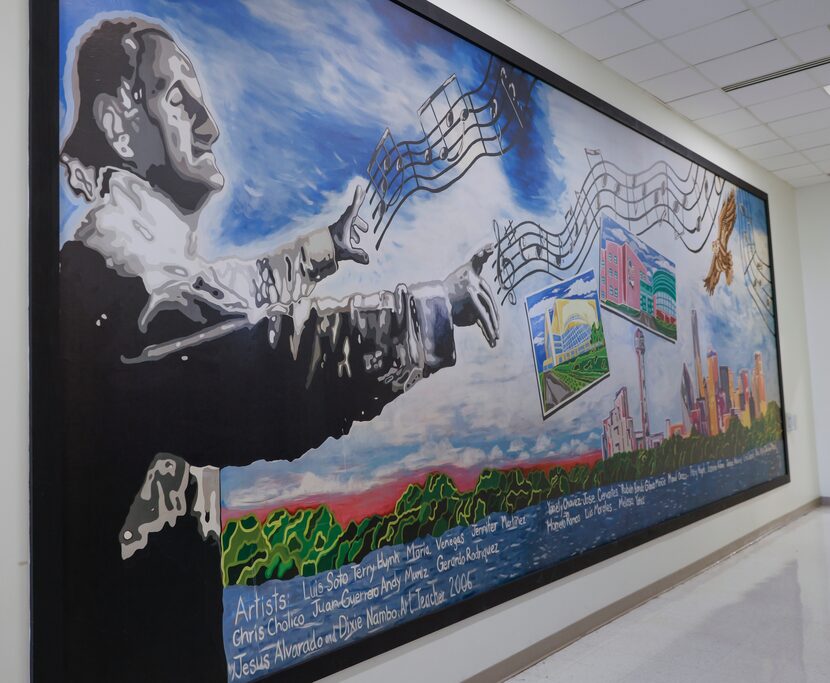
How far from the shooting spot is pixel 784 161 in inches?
253

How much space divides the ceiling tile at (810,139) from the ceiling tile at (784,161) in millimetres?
197

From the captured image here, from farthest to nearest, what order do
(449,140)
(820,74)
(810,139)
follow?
1. (810,139)
2. (820,74)
3. (449,140)

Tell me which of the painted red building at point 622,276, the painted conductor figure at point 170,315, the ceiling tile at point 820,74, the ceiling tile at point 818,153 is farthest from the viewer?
the ceiling tile at point 818,153

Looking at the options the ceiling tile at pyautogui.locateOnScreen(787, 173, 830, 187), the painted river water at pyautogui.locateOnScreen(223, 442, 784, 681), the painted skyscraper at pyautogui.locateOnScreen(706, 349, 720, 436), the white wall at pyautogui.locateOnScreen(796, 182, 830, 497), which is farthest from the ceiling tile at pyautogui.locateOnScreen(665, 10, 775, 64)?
the white wall at pyautogui.locateOnScreen(796, 182, 830, 497)

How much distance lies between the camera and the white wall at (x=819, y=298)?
7148 mm

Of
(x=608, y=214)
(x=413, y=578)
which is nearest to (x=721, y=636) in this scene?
(x=413, y=578)

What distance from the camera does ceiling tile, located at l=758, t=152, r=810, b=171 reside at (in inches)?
247

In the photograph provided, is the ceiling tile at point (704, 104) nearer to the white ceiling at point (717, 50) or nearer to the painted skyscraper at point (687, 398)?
the white ceiling at point (717, 50)

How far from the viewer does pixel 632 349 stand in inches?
172

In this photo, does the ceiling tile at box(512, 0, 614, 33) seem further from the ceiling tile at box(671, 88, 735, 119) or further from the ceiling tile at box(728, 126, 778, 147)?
the ceiling tile at box(728, 126, 778, 147)

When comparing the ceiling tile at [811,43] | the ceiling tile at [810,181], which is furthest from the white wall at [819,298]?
the ceiling tile at [811,43]

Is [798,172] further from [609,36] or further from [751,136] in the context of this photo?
[609,36]

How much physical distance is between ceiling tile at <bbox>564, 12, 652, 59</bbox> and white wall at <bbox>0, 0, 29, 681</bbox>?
2.92 meters

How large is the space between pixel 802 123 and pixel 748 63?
1443 millimetres
